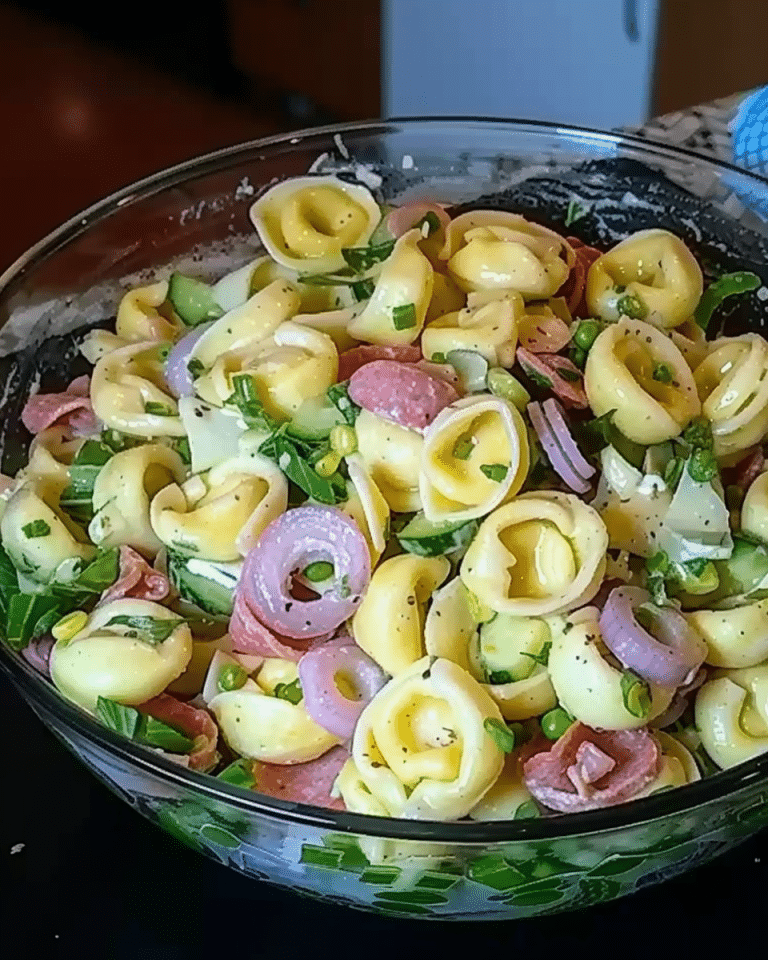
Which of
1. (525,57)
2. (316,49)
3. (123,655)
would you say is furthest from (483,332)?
(316,49)

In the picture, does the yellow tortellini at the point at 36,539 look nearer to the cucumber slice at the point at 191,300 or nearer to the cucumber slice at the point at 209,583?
the cucumber slice at the point at 209,583

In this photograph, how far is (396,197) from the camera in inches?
39.4

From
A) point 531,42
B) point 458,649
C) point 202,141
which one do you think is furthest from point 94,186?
point 458,649

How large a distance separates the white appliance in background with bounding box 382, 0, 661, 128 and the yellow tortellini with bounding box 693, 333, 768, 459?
1.24 m

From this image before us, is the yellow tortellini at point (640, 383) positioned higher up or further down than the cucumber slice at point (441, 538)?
higher up

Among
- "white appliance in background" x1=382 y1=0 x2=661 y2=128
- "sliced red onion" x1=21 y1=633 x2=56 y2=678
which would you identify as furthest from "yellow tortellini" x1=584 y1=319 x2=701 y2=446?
"white appliance in background" x1=382 y1=0 x2=661 y2=128

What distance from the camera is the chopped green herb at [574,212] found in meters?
1.00

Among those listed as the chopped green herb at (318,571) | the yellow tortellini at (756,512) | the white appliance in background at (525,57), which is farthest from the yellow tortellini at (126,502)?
the white appliance in background at (525,57)

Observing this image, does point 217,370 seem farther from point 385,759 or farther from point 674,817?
point 674,817

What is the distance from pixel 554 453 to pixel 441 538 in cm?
7

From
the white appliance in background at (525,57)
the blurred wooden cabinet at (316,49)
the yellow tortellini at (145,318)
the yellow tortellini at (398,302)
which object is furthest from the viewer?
the blurred wooden cabinet at (316,49)

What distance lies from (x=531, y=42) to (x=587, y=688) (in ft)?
5.86

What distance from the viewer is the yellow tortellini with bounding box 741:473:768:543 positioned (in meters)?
0.69

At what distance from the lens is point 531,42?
220 cm
